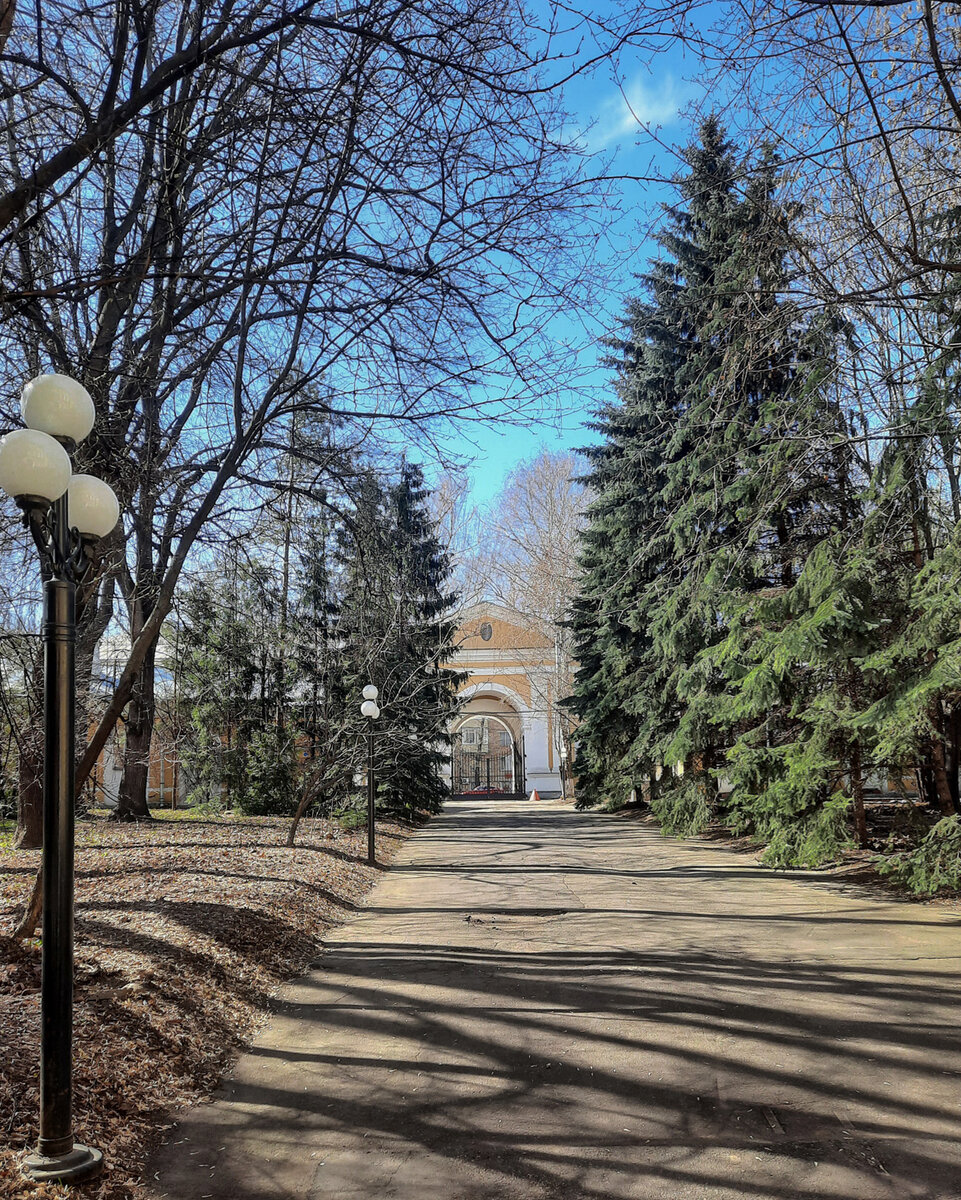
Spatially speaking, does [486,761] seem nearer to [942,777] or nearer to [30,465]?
[942,777]

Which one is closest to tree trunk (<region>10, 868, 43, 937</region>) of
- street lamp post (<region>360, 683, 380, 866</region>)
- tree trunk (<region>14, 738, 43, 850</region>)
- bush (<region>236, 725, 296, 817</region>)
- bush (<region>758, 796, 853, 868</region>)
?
tree trunk (<region>14, 738, 43, 850</region>)

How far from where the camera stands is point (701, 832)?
16797 mm

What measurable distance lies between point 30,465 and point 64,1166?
255 cm

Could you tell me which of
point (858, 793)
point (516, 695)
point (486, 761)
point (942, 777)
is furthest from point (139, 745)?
point (486, 761)

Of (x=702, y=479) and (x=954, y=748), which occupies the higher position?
(x=702, y=479)

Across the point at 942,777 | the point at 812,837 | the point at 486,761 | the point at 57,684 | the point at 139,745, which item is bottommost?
the point at 486,761

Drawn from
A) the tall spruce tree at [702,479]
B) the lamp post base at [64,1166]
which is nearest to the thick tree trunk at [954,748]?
the tall spruce tree at [702,479]

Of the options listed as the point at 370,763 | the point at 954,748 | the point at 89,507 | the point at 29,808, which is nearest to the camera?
the point at 89,507

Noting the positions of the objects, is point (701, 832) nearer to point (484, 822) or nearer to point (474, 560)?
point (484, 822)

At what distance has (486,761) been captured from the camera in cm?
4659

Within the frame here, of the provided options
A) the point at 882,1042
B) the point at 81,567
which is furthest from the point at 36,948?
the point at 882,1042

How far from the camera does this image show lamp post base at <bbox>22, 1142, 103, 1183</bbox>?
10.2ft

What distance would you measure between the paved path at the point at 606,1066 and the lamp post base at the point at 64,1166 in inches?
10.6

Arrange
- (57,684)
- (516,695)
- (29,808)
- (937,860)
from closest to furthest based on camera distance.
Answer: (57,684)
(937,860)
(29,808)
(516,695)
